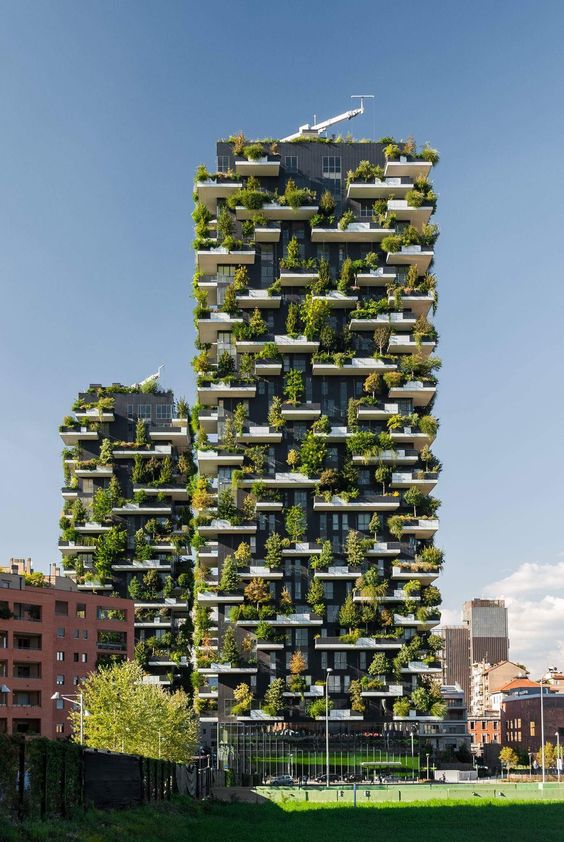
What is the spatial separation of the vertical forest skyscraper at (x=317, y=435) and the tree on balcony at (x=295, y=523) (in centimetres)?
14

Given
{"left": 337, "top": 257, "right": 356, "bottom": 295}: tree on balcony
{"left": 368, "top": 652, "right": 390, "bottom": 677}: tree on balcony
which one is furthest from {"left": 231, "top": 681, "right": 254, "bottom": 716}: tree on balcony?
{"left": 337, "top": 257, "right": 356, "bottom": 295}: tree on balcony

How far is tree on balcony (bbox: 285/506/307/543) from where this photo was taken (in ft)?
363

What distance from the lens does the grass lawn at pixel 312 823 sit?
42.8 meters

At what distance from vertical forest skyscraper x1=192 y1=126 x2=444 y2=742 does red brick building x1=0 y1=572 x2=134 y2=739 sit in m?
13.9

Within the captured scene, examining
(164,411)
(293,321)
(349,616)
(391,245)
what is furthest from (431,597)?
(164,411)

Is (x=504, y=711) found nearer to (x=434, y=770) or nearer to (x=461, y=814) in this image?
(x=434, y=770)

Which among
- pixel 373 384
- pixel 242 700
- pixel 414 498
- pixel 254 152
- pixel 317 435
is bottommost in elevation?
pixel 242 700

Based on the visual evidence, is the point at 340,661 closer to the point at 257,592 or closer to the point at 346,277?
the point at 257,592

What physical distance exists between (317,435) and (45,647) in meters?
31.1

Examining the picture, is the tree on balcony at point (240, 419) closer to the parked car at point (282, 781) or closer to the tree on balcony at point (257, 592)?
the tree on balcony at point (257, 592)

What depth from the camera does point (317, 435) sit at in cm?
11106

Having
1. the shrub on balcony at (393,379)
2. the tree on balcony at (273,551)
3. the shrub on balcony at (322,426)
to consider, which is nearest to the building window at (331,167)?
the shrub on balcony at (393,379)

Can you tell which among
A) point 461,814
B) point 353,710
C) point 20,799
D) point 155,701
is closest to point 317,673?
point 353,710

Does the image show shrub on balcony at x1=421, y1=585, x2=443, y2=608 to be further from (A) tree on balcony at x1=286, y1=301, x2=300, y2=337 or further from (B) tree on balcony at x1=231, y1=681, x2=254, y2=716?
(A) tree on balcony at x1=286, y1=301, x2=300, y2=337
